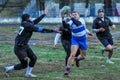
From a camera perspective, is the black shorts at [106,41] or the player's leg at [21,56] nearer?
the player's leg at [21,56]

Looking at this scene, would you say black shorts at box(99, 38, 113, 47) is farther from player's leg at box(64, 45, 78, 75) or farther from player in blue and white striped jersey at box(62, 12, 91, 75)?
player's leg at box(64, 45, 78, 75)

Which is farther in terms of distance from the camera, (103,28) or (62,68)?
(103,28)

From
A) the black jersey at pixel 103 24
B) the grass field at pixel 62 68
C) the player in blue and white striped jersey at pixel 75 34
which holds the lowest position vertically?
the grass field at pixel 62 68

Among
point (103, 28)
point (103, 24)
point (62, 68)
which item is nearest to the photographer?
point (62, 68)

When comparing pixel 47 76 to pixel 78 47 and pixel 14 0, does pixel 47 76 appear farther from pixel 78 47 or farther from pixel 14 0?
pixel 14 0

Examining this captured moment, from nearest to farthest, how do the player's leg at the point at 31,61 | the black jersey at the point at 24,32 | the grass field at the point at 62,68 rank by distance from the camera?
the black jersey at the point at 24,32
the player's leg at the point at 31,61
the grass field at the point at 62,68

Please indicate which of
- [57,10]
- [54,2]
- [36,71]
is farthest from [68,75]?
[54,2]

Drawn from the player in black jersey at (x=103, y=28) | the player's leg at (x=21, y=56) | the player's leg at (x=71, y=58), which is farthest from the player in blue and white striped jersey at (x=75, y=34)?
the player in black jersey at (x=103, y=28)

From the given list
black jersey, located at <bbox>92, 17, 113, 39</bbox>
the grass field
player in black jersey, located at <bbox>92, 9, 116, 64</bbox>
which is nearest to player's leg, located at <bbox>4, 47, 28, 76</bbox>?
the grass field

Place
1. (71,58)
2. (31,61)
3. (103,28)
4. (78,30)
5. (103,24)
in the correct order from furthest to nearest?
1. (103,24)
2. (103,28)
3. (78,30)
4. (71,58)
5. (31,61)

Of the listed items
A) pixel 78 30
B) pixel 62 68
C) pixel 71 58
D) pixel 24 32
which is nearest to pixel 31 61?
pixel 24 32

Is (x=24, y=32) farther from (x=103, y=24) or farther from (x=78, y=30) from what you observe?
(x=103, y=24)

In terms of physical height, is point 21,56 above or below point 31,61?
above

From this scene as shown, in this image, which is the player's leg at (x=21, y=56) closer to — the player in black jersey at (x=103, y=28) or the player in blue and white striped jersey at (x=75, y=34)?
the player in blue and white striped jersey at (x=75, y=34)
